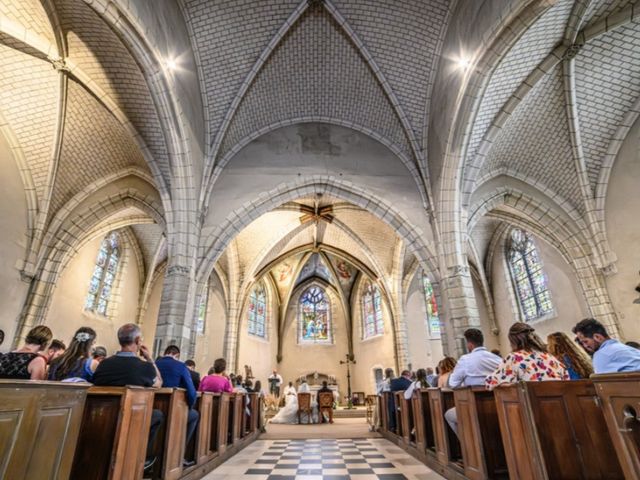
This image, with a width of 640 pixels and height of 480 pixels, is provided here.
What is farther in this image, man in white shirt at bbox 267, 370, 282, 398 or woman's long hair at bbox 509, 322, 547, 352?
man in white shirt at bbox 267, 370, 282, 398

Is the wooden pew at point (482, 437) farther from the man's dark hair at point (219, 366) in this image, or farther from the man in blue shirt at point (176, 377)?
the man's dark hair at point (219, 366)

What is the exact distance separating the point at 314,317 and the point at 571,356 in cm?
1831

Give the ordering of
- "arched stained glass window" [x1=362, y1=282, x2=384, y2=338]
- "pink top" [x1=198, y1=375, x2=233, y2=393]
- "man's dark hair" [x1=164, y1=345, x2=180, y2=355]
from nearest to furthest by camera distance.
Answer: "man's dark hair" [x1=164, y1=345, x2=180, y2=355] < "pink top" [x1=198, y1=375, x2=233, y2=393] < "arched stained glass window" [x1=362, y1=282, x2=384, y2=338]

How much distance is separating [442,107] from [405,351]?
10.4 metres

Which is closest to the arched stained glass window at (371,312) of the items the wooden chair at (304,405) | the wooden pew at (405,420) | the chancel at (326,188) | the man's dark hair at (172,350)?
the chancel at (326,188)

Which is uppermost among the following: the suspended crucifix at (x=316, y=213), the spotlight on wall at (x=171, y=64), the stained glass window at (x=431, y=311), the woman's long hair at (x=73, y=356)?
the suspended crucifix at (x=316, y=213)

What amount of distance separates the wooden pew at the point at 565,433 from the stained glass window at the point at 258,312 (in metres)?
16.5

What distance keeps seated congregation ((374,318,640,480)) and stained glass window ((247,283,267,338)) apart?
50.0 feet

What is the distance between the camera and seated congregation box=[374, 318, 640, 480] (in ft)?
6.37

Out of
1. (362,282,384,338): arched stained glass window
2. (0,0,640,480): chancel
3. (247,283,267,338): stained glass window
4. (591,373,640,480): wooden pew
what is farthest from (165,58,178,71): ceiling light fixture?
(362,282,384,338): arched stained glass window

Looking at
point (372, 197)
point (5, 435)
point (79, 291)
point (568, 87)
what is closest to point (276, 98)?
point (372, 197)

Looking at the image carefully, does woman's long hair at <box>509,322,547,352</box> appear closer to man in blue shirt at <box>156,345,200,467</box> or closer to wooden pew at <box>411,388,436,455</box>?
wooden pew at <box>411,388,436,455</box>

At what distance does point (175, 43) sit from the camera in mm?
7445

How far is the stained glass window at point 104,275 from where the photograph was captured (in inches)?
493
